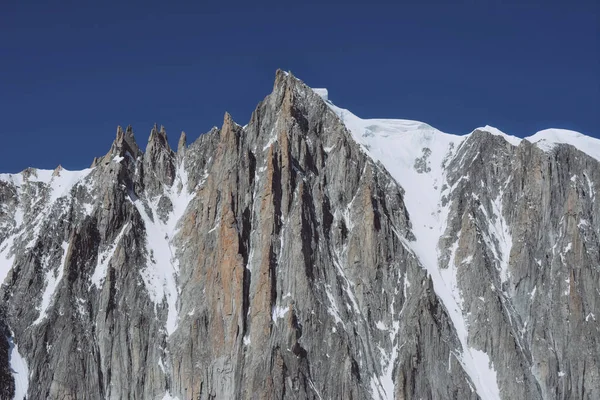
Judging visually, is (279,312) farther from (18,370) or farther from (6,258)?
(6,258)

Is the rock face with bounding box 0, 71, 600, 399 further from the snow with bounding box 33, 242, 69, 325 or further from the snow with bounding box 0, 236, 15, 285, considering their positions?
the snow with bounding box 0, 236, 15, 285

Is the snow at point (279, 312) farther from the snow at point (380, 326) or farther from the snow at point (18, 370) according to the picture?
the snow at point (18, 370)

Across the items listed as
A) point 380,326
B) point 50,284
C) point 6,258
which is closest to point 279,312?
point 380,326

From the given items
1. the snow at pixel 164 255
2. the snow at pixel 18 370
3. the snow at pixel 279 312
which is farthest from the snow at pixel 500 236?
the snow at pixel 18 370

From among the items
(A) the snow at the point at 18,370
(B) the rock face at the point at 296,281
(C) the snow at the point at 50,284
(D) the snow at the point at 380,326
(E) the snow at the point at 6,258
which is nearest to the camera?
(A) the snow at the point at 18,370

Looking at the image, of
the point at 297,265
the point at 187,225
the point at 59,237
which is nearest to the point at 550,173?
the point at 297,265

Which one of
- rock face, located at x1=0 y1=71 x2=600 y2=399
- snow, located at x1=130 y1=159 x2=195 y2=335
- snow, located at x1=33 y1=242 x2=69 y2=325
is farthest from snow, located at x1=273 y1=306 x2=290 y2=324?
snow, located at x1=33 y1=242 x2=69 y2=325
